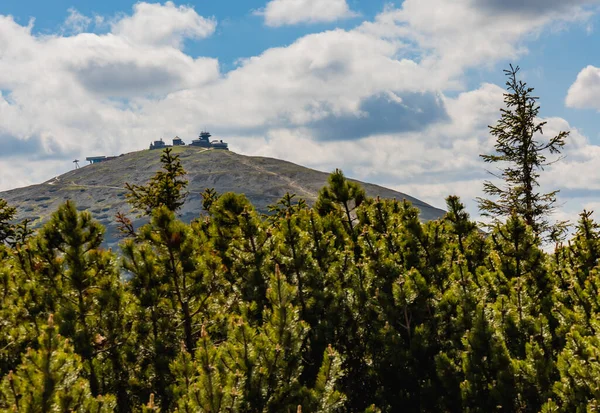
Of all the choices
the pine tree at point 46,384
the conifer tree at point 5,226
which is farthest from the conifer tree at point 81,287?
the conifer tree at point 5,226

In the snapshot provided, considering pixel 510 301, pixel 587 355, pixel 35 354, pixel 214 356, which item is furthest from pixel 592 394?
pixel 35 354

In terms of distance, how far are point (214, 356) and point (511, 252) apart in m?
7.67

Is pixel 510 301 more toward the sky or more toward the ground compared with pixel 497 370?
more toward the sky

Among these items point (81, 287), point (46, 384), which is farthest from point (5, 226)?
point (46, 384)

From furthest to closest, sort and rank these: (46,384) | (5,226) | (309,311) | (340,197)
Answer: (5,226) → (340,197) → (309,311) → (46,384)

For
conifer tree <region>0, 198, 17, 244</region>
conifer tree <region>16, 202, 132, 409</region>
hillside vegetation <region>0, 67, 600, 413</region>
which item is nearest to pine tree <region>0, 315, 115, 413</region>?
hillside vegetation <region>0, 67, 600, 413</region>

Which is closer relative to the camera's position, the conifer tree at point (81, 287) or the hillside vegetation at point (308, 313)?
the hillside vegetation at point (308, 313)

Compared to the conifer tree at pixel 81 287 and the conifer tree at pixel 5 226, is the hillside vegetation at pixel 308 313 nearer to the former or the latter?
the conifer tree at pixel 81 287

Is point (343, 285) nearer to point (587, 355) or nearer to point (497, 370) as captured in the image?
point (497, 370)

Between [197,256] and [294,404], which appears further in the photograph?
[197,256]

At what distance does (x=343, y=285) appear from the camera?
13.0 m

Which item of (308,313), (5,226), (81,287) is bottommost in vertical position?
(308,313)

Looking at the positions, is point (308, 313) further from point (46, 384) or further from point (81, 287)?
point (46, 384)

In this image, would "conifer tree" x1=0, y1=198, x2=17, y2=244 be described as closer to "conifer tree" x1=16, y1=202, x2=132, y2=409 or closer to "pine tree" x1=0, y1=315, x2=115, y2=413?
"conifer tree" x1=16, y1=202, x2=132, y2=409
